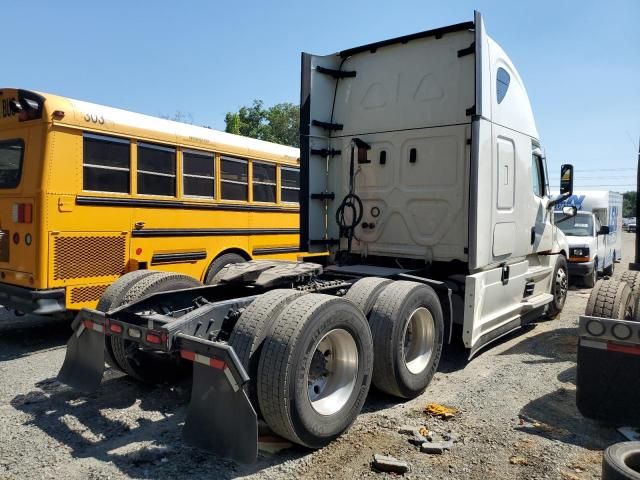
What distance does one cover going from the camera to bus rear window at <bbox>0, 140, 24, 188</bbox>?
6.12 metres

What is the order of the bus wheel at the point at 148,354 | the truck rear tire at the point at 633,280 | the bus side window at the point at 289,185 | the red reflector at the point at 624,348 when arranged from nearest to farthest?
the red reflector at the point at 624,348, the bus wheel at the point at 148,354, the truck rear tire at the point at 633,280, the bus side window at the point at 289,185

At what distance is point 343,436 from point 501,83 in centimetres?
432

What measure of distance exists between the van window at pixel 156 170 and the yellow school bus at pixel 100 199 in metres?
0.01

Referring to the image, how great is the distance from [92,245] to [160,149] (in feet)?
5.47

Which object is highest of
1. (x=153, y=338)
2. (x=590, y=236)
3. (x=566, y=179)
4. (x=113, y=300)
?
(x=566, y=179)

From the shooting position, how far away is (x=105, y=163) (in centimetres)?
647

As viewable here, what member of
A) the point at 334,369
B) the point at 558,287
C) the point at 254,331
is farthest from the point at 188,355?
the point at 558,287

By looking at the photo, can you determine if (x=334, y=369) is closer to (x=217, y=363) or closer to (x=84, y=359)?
(x=217, y=363)

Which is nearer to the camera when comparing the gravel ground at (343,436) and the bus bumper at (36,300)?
the gravel ground at (343,436)

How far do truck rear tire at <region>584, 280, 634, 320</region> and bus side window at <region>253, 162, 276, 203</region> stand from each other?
548cm

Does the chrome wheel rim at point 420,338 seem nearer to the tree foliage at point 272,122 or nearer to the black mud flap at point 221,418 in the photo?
the black mud flap at point 221,418

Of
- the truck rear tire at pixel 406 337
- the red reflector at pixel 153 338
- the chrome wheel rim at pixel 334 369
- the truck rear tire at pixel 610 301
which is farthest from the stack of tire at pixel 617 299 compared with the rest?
the red reflector at pixel 153 338

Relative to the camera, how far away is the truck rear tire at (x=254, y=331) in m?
3.40

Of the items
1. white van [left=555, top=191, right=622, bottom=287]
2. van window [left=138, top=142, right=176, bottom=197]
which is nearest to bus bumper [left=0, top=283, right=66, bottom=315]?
van window [left=138, top=142, right=176, bottom=197]
